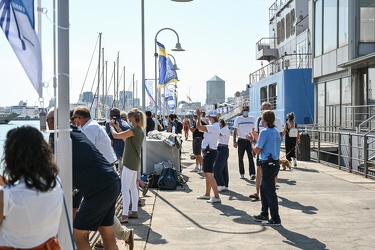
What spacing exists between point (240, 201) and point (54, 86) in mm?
6327

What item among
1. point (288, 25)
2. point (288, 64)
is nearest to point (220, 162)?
point (288, 64)

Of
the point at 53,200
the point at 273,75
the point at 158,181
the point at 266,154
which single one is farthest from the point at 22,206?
the point at 273,75

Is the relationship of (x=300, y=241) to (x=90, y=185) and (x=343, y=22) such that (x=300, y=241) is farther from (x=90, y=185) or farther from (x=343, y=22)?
(x=343, y=22)

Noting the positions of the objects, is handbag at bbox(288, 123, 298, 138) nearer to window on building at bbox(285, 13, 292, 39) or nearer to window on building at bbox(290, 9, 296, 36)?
window on building at bbox(290, 9, 296, 36)

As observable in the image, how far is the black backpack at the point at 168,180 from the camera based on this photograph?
11141mm

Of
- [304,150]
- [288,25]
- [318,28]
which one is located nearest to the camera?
[304,150]

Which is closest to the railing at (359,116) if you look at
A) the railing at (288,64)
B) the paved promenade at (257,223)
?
the paved promenade at (257,223)

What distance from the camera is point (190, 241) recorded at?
263 inches

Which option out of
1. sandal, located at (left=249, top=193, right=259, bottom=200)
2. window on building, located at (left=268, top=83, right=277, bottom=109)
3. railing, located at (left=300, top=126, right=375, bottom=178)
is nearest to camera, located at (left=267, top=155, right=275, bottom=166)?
sandal, located at (left=249, top=193, right=259, bottom=200)

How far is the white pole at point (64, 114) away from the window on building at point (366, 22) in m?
17.7

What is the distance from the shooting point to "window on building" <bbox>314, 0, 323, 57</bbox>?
76.3 feet

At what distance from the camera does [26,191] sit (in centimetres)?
281

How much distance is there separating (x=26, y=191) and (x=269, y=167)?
17.5 feet

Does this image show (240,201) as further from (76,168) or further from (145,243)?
(76,168)
